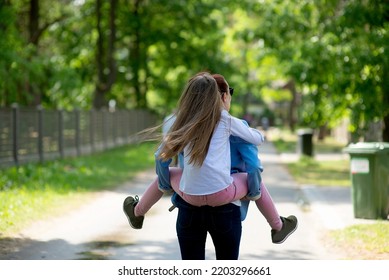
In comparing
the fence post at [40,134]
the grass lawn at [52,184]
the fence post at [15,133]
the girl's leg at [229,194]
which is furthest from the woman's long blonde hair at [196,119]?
the fence post at [40,134]

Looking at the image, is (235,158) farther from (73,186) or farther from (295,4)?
(295,4)

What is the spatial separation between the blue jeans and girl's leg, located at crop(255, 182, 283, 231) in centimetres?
25

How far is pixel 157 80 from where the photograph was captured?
4638 cm

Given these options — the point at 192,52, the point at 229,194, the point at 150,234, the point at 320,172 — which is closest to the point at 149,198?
the point at 229,194

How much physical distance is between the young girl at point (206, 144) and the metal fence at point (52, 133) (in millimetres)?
9078

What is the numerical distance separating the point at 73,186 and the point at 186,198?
38.0ft

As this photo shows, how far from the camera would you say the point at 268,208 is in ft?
16.9

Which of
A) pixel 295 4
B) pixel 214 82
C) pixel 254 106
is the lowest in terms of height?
pixel 254 106

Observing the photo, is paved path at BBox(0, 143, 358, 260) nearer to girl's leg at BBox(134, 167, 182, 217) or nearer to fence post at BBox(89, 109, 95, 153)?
girl's leg at BBox(134, 167, 182, 217)

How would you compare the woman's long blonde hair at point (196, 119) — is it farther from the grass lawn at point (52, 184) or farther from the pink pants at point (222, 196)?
the grass lawn at point (52, 184)

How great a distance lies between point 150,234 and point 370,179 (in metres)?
3.15

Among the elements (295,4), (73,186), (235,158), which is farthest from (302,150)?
(235,158)

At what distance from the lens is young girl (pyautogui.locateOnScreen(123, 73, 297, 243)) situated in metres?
4.72

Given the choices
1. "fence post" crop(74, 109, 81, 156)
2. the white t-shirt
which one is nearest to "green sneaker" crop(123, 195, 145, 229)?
the white t-shirt
